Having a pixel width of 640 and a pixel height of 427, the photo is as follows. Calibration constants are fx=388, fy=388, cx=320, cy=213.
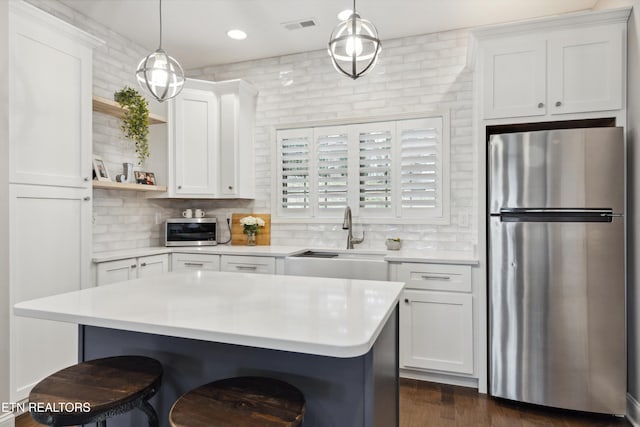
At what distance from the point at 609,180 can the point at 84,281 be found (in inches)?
138

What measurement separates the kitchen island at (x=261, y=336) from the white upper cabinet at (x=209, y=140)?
2.05 meters

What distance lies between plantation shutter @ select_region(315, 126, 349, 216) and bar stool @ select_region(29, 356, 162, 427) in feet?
8.05

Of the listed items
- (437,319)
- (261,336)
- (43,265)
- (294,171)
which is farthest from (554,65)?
(43,265)

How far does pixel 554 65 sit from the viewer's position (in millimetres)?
2566

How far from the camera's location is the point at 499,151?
8.38 feet

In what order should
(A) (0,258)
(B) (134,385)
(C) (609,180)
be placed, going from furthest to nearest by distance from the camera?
(C) (609,180), (A) (0,258), (B) (134,385)

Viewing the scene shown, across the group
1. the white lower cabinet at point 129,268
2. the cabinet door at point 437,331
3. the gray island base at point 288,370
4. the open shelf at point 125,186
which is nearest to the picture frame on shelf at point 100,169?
the open shelf at point 125,186

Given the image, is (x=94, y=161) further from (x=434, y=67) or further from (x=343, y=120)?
(x=434, y=67)

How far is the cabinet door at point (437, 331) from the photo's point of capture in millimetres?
2793

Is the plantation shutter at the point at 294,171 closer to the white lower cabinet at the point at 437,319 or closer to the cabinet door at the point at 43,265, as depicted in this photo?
the white lower cabinet at the point at 437,319

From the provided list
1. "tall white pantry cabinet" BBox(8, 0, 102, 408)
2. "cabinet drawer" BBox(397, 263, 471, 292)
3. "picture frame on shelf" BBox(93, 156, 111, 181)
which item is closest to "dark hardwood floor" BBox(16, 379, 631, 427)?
"tall white pantry cabinet" BBox(8, 0, 102, 408)

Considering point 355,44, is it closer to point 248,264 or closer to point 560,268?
Result: point 560,268

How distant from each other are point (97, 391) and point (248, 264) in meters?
2.10

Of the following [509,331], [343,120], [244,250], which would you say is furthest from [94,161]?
[509,331]
